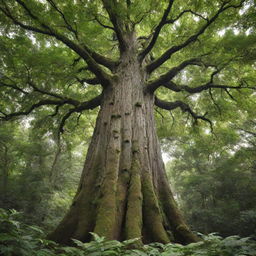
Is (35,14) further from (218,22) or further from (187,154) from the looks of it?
(187,154)

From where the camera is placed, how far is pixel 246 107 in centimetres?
629

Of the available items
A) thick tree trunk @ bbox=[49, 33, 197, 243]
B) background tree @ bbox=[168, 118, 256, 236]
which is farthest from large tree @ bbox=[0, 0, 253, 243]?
background tree @ bbox=[168, 118, 256, 236]

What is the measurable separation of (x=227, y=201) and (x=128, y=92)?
10.7 m

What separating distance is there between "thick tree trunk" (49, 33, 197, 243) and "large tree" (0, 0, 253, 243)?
1cm

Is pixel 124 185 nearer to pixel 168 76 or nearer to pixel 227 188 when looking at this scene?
pixel 168 76

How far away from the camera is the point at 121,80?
523cm

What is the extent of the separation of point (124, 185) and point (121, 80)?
9.88 ft

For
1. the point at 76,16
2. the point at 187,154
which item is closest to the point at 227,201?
the point at 187,154

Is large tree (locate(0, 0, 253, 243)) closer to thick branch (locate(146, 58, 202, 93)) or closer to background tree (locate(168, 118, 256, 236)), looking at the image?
thick branch (locate(146, 58, 202, 93))

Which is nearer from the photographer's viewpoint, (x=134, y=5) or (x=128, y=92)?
(x=134, y=5)

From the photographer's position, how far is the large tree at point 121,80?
9.49 ft

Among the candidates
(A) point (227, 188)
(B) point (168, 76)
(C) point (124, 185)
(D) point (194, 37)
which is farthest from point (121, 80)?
(A) point (227, 188)

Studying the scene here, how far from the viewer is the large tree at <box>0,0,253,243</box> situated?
114 inches

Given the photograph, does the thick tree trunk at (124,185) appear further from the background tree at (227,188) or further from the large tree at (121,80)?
the background tree at (227,188)
